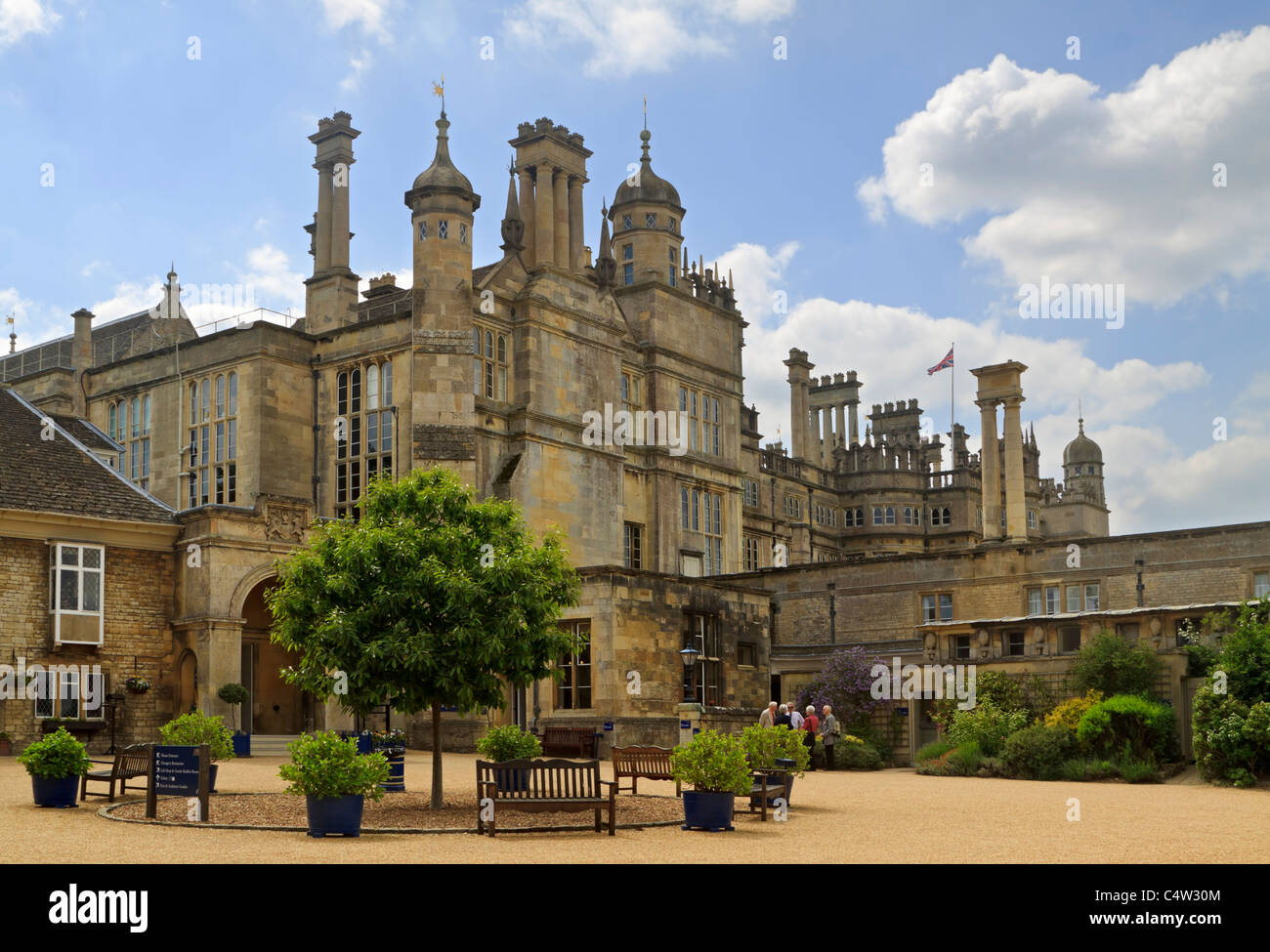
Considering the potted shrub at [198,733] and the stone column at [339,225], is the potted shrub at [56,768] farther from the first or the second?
the stone column at [339,225]

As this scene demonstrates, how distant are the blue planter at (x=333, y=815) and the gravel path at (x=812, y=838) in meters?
0.23

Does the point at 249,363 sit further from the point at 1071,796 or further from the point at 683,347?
the point at 1071,796

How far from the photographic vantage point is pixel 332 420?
135 ft

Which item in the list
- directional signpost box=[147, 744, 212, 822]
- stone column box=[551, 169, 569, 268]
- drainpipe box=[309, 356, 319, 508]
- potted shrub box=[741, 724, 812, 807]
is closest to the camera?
directional signpost box=[147, 744, 212, 822]

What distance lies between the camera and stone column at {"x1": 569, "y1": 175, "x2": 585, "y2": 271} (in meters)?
44.5

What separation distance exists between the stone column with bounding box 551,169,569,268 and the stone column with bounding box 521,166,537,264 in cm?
80

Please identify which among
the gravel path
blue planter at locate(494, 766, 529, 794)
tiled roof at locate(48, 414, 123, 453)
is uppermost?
tiled roof at locate(48, 414, 123, 453)

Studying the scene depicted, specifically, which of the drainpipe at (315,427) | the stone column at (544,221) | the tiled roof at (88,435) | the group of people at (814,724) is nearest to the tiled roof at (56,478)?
the tiled roof at (88,435)

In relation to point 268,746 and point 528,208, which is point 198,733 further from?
point 528,208

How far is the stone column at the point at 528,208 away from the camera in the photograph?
144 ft

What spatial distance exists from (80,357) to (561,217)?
1706cm

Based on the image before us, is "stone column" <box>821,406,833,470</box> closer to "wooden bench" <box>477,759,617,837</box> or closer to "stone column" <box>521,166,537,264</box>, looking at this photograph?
"stone column" <box>521,166,537,264</box>

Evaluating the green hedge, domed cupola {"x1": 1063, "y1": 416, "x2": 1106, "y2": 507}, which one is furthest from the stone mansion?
domed cupola {"x1": 1063, "y1": 416, "x2": 1106, "y2": 507}
